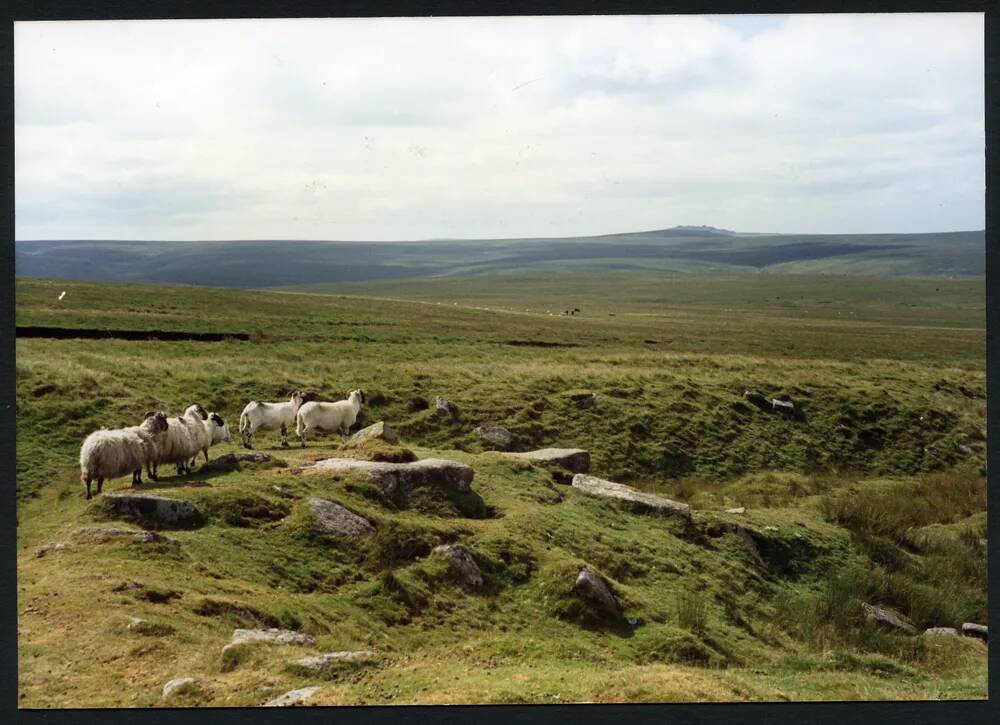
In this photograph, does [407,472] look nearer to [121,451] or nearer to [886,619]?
[121,451]

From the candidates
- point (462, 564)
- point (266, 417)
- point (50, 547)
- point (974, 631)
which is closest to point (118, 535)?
point (50, 547)

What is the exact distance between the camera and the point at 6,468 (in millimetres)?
12766

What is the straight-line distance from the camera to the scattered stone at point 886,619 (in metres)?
21.2

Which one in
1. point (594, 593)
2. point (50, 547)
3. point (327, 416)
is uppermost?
point (327, 416)

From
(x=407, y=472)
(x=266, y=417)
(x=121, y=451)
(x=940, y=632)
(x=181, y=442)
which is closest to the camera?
(x=121, y=451)

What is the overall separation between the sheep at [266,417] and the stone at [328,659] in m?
12.3

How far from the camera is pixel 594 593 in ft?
61.3

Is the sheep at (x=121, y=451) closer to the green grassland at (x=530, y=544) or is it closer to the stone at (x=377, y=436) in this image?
the green grassland at (x=530, y=544)

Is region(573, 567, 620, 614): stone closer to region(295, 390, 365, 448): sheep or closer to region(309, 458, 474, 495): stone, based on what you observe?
region(309, 458, 474, 495): stone

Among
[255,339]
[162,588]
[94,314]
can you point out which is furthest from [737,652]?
[94,314]

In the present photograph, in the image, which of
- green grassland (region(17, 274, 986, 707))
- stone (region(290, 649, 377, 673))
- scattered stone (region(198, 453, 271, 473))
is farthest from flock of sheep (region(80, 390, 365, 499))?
stone (region(290, 649, 377, 673))

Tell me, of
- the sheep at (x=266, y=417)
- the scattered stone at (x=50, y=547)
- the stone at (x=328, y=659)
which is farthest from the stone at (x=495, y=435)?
the scattered stone at (x=50, y=547)

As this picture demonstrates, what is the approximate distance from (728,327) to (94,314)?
67.4 m

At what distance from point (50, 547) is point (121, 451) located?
3.06 meters
